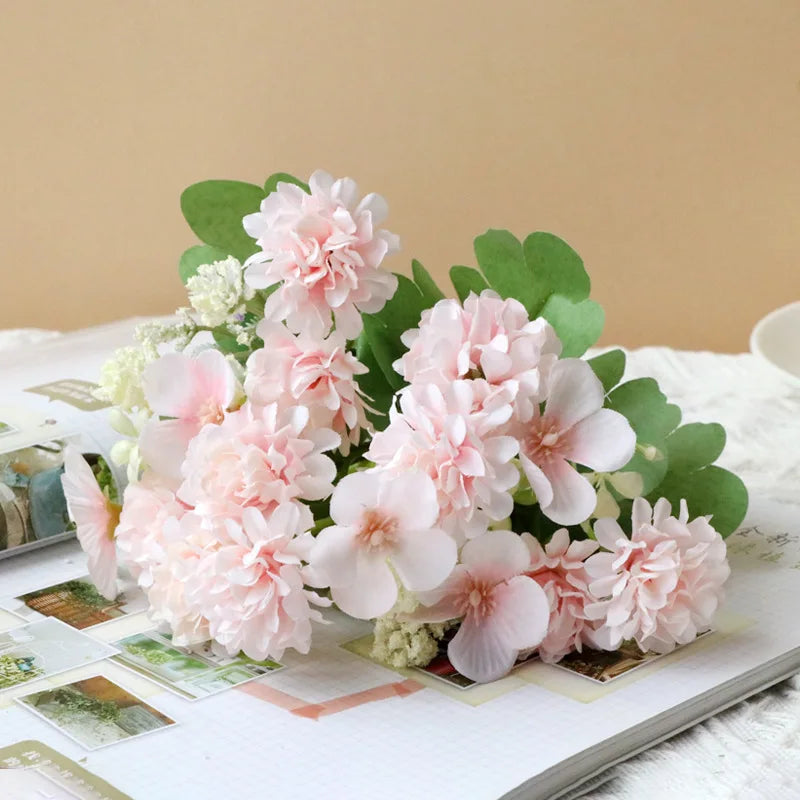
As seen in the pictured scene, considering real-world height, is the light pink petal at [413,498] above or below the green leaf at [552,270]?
below

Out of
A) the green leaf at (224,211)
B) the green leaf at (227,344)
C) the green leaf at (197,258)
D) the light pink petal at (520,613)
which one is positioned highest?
the green leaf at (224,211)

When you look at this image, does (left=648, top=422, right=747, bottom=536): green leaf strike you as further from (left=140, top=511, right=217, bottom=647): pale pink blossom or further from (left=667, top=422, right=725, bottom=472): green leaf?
(left=140, top=511, right=217, bottom=647): pale pink blossom

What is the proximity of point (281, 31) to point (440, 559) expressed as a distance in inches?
54.8

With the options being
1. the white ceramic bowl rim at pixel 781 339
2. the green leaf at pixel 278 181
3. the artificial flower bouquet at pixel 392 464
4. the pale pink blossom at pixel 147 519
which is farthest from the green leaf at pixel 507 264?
the white ceramic bowl rim at pixel 781 339

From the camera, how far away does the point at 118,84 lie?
1.80 meters

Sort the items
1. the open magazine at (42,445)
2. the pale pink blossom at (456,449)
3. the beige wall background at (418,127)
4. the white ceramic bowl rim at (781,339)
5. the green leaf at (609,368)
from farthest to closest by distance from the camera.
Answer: the beige wall background at (418,127), the white ceramic bowl rim at (781,339), the open magazine at (42,445), the green leaf at (609,368), the pale pink blossom at (456,449)

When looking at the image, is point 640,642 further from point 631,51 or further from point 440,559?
point 631,51

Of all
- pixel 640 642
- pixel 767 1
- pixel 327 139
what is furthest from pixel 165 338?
pixel 767 1

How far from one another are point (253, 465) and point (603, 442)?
168mm

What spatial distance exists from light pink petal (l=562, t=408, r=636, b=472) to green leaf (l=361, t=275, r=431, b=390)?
0.12m

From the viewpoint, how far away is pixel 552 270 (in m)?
0.66

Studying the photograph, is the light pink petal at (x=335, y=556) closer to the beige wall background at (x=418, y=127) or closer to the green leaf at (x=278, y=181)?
the green leaf at (x=278, y=181)

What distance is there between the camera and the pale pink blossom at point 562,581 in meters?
0.62

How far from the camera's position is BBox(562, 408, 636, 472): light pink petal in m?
0.59
